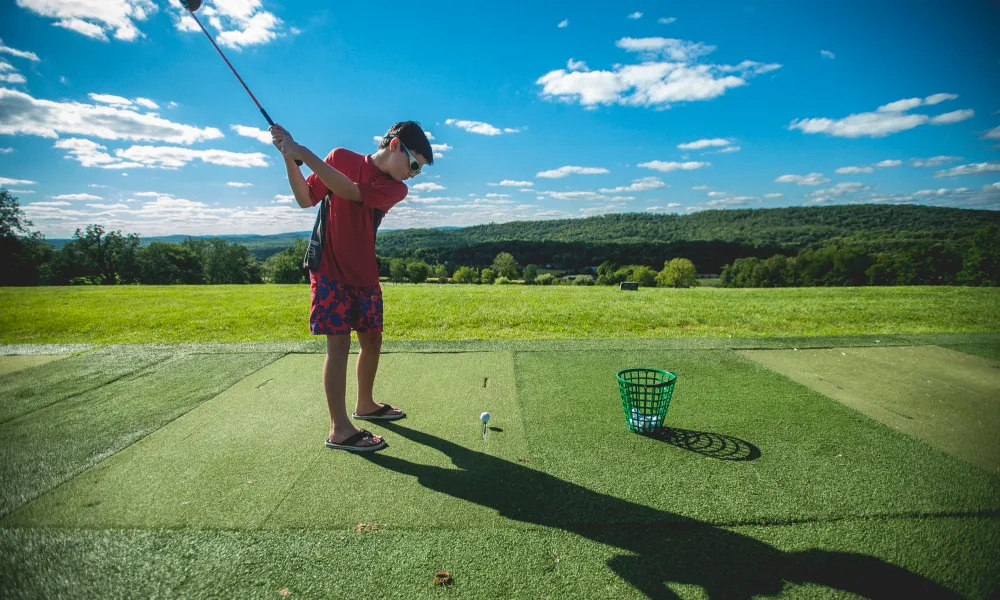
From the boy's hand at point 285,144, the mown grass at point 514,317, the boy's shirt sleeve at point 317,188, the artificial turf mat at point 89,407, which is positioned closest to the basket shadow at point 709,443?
the boy's shirt sleeve at point 317,188

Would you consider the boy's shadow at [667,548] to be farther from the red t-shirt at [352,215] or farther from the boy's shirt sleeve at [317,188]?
the boy's shirt sleeve at [317,188]

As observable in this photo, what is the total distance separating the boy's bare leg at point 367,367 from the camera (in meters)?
3.49

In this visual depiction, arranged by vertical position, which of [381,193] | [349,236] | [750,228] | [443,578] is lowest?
[443,578]

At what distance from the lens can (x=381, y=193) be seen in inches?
113

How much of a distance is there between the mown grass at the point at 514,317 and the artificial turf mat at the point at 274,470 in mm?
3608

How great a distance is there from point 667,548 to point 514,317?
7.15 metres

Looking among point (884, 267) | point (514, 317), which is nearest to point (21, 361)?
point (514, 317)

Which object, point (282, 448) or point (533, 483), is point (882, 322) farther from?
point (282, 448)

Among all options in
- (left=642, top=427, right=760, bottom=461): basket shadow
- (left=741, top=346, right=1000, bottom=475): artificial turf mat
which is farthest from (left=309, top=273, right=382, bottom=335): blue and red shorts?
(left=741, top=346, right=1000, bottom=475): artificial turf mat

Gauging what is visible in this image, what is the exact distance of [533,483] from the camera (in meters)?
2.71

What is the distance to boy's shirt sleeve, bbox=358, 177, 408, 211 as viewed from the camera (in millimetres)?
2859

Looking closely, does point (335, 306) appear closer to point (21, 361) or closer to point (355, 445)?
point (355, 445)

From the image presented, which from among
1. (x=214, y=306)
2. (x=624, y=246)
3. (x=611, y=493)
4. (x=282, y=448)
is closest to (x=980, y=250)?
(x=611, y=493)

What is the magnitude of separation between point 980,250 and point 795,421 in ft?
103
